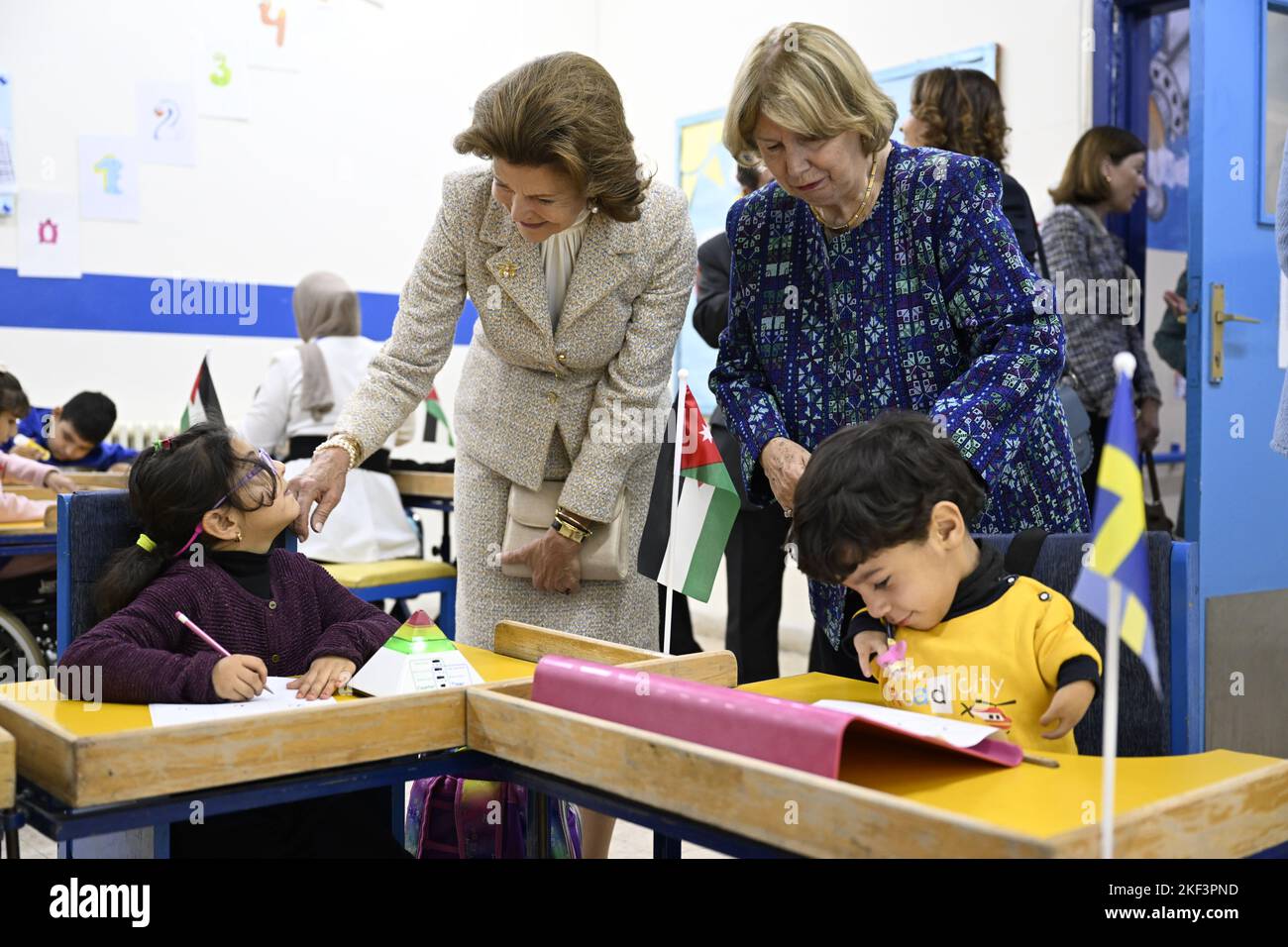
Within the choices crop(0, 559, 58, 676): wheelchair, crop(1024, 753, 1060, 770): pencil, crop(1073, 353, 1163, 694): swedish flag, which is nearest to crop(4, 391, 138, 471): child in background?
crop(0, 559, 58, 676): wheelchair

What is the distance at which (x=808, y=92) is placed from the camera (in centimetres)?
171

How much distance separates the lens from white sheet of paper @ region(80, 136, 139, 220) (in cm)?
524

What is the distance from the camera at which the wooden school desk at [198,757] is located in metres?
1.15

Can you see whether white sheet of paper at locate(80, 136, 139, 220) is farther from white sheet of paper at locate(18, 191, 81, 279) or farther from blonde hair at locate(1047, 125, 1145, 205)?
blonde hair at locate(1047, 125, 1145, 205)

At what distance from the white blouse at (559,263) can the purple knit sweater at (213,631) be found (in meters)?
0.60


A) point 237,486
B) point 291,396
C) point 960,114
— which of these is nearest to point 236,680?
point 237,486

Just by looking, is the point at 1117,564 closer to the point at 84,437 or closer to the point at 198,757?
the point at 198,757

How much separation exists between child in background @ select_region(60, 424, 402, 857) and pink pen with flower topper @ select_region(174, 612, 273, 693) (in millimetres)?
16

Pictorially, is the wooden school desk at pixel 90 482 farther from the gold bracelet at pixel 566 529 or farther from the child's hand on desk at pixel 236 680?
the child's hand on desk at pixel 236 680

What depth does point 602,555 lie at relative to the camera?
2221 millimetres

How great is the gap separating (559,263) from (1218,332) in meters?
1.93

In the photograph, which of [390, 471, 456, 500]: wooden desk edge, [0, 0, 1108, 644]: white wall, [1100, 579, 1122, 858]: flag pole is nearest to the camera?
[1100, 579, 1122, 858]: flag pole

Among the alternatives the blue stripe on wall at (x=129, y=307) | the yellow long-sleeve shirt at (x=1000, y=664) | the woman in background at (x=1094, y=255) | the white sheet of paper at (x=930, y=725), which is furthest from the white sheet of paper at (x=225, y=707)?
the blue stripe on wall at (x=129, y=307)
